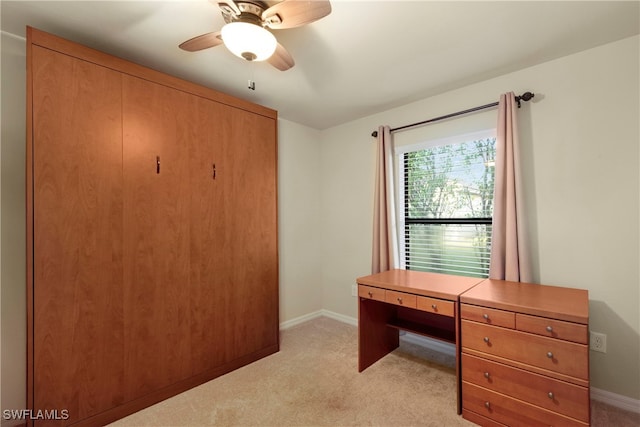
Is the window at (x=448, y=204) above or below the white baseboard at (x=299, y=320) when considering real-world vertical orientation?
above

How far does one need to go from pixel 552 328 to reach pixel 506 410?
56cm

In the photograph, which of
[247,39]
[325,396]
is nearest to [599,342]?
[325,396]

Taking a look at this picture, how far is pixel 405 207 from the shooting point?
2.96 metres

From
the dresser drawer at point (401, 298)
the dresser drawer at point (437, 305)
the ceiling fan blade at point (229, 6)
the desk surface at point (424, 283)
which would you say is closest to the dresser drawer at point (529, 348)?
the dresser drawer at point (437, 305)

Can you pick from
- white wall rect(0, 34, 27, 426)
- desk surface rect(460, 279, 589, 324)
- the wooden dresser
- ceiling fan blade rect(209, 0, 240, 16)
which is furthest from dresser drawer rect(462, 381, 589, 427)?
white wall rect(0, 34, 27, 426)

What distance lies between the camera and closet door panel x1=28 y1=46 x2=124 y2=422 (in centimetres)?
149

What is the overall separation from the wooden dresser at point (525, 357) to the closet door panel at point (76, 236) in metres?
2.19

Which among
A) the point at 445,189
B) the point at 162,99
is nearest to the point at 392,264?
the point at 445,189

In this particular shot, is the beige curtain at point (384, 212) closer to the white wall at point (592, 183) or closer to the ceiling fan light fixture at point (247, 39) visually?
the white wall at point (592, 183)

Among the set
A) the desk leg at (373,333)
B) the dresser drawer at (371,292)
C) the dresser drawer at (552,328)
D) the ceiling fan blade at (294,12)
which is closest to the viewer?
the ceiling fan blade at (294,12)

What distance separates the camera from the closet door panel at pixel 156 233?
180 cm

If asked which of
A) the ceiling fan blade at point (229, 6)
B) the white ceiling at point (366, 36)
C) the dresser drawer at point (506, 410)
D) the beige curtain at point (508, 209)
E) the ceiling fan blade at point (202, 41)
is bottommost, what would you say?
the dresser drawer at point (506, 410)

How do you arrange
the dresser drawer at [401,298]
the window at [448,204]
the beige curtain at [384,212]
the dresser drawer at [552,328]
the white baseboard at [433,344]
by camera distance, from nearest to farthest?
1. the dresser drawer at [552,328]
2. the dresser drawer at [401,298]
3. the window at [448,204]
4. the white baseboard at [433,344]
5. the beige curtain at [384,212]

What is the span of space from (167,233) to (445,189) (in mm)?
2412
